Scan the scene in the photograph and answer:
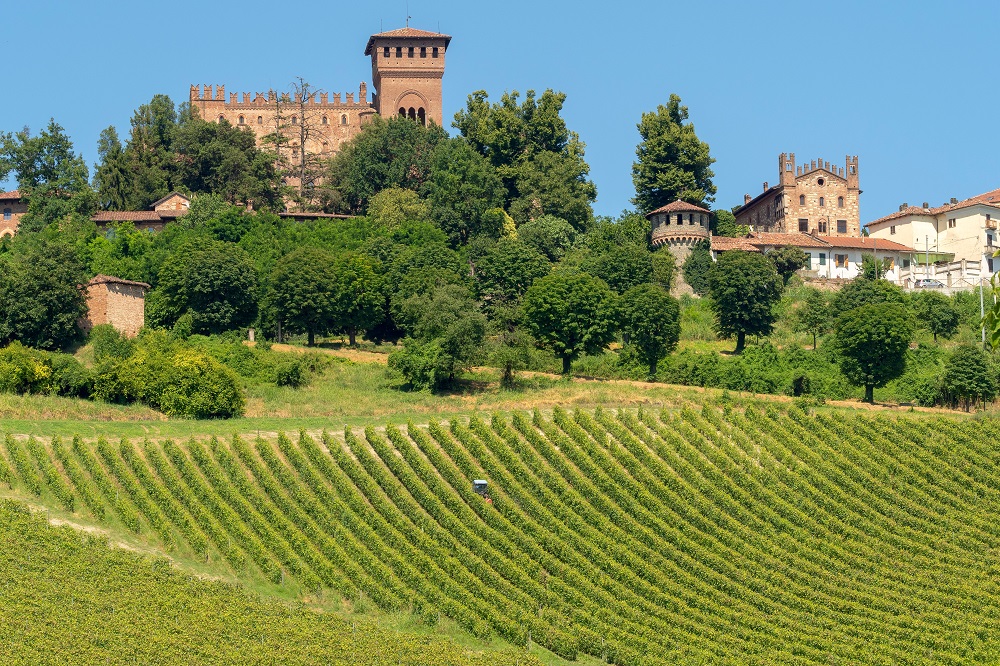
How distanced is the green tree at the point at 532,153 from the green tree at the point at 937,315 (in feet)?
61.5

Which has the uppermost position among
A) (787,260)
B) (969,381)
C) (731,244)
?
(731,244)

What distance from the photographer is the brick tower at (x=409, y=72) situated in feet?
344

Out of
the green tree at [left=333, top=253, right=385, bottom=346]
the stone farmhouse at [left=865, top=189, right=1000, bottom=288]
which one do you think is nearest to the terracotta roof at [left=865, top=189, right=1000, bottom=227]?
the stone farmhouse at [left=865, top=189, right=1000, bottom=288]

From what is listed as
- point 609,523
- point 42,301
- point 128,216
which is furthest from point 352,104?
point 609,523

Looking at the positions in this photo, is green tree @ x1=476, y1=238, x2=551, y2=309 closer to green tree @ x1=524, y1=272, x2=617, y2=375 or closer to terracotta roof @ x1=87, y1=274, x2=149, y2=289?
green tree @ x1=524, y1=272, x2=617, y2=375

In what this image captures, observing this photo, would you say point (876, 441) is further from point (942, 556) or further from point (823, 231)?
point (823, 231)

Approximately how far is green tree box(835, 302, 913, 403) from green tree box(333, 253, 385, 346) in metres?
20.0

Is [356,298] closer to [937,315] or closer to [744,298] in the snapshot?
[744,298]

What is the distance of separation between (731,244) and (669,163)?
23.5 feet

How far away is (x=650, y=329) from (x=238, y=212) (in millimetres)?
24251

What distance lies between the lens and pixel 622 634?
4828 cm

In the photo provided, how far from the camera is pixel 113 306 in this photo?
261 ft

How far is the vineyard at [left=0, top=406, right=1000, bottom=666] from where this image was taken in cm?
4931

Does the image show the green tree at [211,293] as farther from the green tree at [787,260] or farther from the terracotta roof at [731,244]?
the green tree at [787,260]
